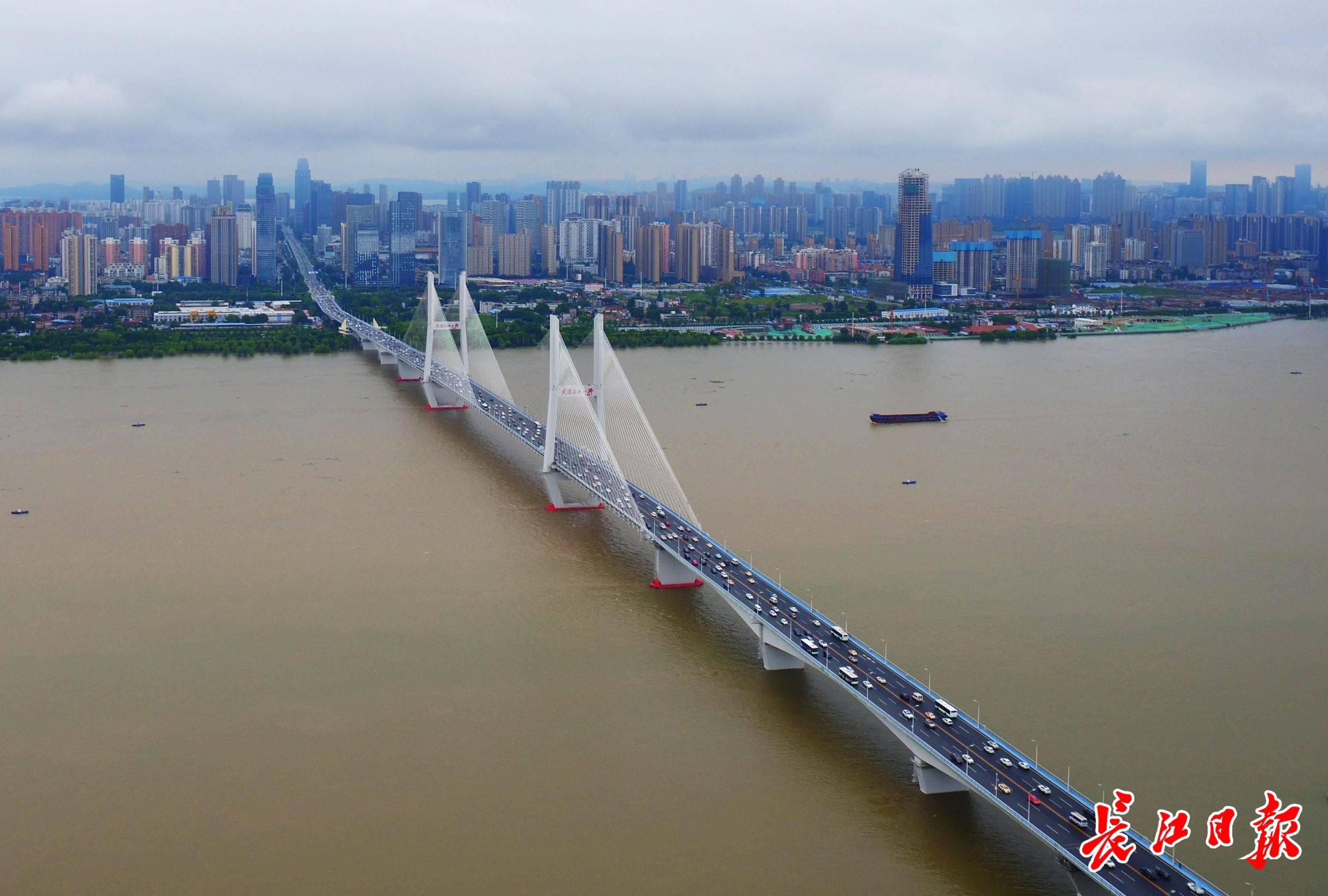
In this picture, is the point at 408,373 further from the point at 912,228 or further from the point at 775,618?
the point at 912,228

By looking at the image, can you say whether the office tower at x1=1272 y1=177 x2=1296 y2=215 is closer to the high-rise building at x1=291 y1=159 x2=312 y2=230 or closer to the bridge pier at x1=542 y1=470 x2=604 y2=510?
the high-rise building at x1=291 y1=159 x2=312 y2=230

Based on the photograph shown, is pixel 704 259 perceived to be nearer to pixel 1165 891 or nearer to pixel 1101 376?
pixel 1101 376

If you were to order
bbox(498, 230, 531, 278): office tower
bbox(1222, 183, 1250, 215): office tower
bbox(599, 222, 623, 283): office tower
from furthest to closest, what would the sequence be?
bbox(1222, 183, 1250, 215): office tower < bbox(498, 230, 531, 278): office tower < bbox(599, 222, 623, 283): office tower

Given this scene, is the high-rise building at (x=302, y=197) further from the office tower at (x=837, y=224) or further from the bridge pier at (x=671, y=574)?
the bridge pier at (x=671, y=574)

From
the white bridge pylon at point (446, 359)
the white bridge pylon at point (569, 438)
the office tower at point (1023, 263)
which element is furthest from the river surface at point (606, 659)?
the office tower at point (1023, 263)

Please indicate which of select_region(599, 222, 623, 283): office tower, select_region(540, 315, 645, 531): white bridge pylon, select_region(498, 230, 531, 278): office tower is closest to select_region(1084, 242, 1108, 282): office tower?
select_region(599, 222, 623, 283): office tower

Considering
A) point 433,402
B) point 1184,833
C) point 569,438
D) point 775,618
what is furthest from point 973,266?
point 1184,833
